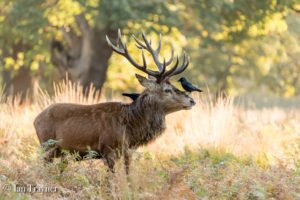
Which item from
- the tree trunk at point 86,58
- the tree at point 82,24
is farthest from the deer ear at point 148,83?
the tree trunk at point 86,58

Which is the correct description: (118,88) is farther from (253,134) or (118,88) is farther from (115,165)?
(115,165)

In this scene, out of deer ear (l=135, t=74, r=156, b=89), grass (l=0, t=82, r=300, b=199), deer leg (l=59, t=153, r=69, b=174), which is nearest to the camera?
grass (l=0, t=82, r=300, b=199)

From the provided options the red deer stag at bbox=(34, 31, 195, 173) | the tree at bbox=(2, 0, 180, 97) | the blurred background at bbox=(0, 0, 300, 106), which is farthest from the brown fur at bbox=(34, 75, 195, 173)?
the tree at bbox=(2, 0, 180, 97)

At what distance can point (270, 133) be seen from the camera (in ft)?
47.8

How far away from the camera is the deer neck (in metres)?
9.60

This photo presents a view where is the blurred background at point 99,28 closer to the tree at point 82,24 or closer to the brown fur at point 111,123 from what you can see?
the tree at point 82,24

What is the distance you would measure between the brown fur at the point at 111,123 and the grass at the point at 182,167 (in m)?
0.21

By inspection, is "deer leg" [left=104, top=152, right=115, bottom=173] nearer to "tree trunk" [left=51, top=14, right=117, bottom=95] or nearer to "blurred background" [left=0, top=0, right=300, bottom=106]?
"blurred background" [left=0, top=0, right=300, bottom=106]

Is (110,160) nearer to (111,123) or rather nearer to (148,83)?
(111,123)

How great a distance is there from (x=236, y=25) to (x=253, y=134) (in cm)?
893

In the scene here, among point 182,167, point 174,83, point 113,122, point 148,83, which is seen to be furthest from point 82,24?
point 182,167

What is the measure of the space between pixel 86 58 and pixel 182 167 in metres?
12.9

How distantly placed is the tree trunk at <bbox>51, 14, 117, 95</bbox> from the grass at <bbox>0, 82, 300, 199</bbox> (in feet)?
23.7

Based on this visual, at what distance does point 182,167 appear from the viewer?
29.3 ft
